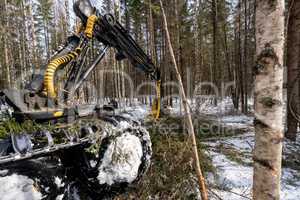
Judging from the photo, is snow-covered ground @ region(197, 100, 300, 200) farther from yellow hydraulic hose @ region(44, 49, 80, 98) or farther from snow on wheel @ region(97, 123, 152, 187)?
yellow hydraulic hose @ region(44, 49, 80, 98)

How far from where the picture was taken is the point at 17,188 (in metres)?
2.15

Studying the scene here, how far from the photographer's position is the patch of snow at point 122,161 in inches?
114

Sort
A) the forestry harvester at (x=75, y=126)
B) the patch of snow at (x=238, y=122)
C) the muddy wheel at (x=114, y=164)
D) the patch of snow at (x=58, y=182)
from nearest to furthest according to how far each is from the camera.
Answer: the forestry harvester at (x=75, y=126), the patch of snow at (x=58, y=182), the muddy wheel at (x=114, y=164), the patch of snow at (x=238, y=122)

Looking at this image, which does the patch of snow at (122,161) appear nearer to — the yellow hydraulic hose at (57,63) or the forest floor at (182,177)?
the forest floor at (182,177)

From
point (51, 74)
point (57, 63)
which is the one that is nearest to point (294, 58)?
point (57, 63)

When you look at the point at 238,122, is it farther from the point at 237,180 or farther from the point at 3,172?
the point at 3,172

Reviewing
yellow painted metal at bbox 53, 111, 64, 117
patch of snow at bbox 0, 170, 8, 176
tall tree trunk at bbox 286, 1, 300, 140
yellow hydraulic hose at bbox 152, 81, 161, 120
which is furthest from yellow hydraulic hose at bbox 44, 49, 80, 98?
tall tree trunk at bbox 286, 1, 300, 140

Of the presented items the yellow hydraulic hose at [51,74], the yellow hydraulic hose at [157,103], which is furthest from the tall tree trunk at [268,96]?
the yellow hydraulic hose at [157,103]

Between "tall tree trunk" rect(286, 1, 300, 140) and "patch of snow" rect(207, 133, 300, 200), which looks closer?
"patch of snow" rect(207, 133, 300, 200)

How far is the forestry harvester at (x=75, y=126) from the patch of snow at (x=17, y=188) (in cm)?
Answer: 15

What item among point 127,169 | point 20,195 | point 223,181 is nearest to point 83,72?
point 127,169

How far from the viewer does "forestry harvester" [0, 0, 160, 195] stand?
2.36 meters

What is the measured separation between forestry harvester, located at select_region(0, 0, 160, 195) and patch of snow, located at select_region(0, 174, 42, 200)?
15 cm

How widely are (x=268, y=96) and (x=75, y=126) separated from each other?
2.12 metres
